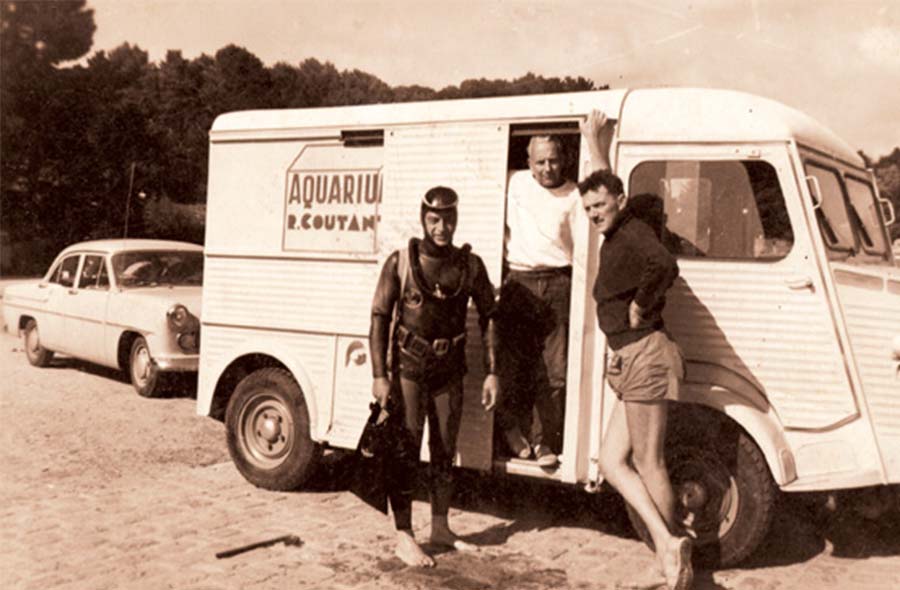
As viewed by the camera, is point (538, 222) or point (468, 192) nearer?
point (538, 222)

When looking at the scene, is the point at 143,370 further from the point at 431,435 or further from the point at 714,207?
the point at 714,207

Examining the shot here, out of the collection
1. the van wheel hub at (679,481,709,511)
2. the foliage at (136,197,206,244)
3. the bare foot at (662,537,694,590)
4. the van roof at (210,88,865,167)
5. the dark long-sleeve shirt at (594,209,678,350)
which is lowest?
the bare foot at (662,537,694,590)

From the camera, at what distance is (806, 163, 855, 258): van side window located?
557 cm

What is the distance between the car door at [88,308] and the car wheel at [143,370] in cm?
66

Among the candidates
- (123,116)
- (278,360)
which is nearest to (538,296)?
(278,360)

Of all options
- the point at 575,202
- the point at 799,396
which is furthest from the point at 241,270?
the point at 799,396

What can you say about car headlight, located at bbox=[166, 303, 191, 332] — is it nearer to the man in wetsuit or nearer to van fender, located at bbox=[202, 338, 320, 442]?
van fender, located at bbox=[202, 338, 320, 442]

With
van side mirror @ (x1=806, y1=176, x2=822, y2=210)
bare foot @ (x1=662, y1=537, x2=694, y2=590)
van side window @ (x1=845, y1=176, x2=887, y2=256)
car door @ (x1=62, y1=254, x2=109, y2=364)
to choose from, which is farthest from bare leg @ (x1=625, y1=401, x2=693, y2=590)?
car door @ (x1=62, y1=254, x2=109, y2=364)

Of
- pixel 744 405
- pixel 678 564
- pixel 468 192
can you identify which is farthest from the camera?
pixel 468 192

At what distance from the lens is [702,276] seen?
18.4ft

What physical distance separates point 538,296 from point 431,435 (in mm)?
1060

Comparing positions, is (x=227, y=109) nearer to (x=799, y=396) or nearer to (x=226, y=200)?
(x=226, y=200)

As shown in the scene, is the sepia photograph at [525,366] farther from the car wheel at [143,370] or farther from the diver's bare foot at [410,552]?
the car wheel at [143,370]

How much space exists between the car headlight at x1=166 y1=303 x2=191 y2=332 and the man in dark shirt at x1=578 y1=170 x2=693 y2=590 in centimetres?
680
